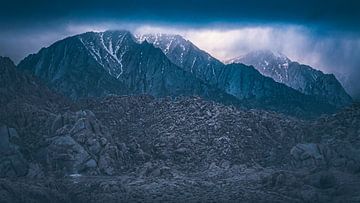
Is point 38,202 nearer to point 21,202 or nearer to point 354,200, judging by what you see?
point 21,202

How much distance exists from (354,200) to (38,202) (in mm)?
100666

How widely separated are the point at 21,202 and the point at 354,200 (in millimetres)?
105260

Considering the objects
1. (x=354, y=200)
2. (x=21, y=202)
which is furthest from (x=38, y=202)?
(x=354, y=200)

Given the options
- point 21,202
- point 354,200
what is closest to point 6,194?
point 21,202

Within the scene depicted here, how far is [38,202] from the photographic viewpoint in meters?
200

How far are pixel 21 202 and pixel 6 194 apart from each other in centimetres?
552

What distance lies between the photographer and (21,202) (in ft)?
644

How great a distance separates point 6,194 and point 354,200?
4338 inches

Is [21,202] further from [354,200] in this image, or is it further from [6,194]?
[354,200]

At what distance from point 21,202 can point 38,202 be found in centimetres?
571

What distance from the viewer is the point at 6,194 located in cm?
19712

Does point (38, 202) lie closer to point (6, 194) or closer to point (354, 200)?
point (6, 194)

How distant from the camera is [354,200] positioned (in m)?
199
